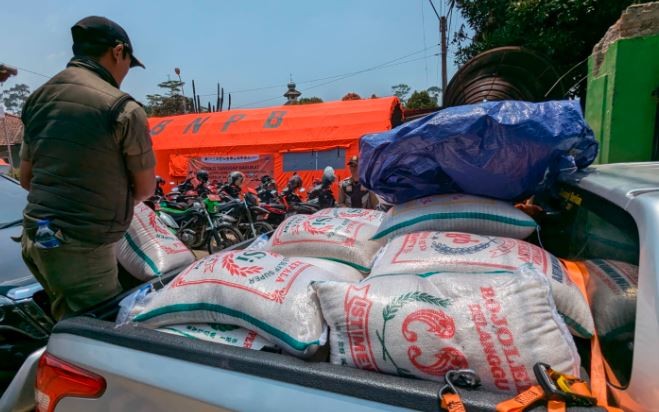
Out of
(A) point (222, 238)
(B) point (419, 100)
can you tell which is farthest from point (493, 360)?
(B) point (419, 100)

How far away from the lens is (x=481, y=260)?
1424 millimetres

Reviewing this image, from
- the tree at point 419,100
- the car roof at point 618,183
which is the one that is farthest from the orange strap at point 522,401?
the tree at point 419,100

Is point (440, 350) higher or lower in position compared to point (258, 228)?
higher

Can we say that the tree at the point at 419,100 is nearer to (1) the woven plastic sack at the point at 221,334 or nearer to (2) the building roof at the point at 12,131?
(1) the woven plastic sack at the point at 221,334

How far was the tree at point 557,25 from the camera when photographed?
6496 mm

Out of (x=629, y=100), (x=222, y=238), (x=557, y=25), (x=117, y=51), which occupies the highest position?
(x=557, y=25)

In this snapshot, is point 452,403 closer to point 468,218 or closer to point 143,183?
point 468,218

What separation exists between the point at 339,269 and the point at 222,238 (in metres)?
5.01

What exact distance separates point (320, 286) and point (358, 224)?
84 centimetres

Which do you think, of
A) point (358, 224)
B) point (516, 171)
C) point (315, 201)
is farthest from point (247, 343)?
point (315, 201)

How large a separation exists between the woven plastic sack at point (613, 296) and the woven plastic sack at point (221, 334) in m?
1.01

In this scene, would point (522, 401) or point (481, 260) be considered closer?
point (522, 401)

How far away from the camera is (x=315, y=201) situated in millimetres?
7184

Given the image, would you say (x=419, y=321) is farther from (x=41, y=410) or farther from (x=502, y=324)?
(x=41, y=410)
